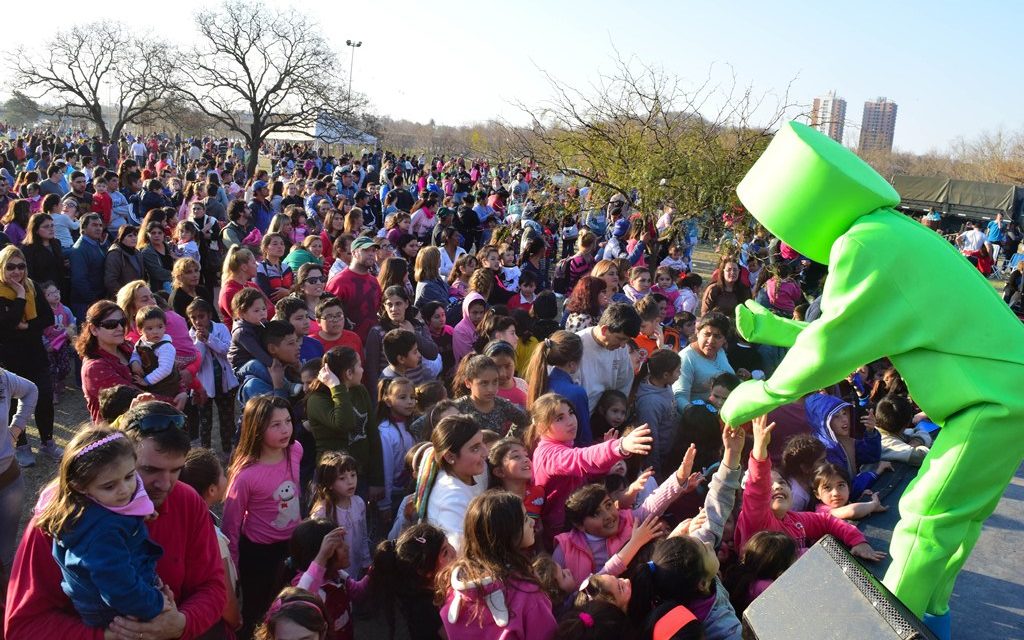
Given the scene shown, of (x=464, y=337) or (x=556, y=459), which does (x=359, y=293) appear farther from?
(x=556, y=459)

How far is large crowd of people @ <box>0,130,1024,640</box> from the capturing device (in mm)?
2664

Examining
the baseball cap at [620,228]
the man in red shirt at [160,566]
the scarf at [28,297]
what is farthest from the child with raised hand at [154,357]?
the baseball cap at [620,228]

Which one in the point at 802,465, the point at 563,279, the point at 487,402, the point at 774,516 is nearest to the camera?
the point at 774,516

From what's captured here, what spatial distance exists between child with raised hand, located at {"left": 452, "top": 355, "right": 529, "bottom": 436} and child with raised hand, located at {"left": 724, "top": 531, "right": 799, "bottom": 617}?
59.8 inches

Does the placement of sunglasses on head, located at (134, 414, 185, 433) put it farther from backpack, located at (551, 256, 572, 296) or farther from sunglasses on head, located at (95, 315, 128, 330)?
backpack, located at (551, 256, 572, 296)

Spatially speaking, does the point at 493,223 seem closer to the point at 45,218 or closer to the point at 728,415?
the point at 45,218

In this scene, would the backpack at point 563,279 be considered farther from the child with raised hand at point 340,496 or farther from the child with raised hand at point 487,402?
the child with raised hand at point 340,496

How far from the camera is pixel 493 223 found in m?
13.0

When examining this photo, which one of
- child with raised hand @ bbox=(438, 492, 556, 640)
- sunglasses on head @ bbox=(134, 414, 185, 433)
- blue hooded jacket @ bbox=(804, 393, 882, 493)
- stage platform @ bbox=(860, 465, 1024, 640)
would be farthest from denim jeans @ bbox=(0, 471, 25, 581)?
blue hooded jacket @ bbox=(804, 393, 882, 493)

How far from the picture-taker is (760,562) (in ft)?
11.1

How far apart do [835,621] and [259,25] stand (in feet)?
93.0

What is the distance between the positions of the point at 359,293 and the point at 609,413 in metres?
2.55

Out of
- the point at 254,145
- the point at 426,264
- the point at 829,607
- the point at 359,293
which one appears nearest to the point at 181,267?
the point at 359,293

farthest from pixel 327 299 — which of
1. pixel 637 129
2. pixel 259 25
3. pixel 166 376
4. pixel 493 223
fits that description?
pixel 259 25
